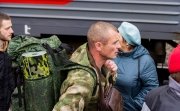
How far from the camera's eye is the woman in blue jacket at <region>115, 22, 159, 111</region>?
3973 millimetres

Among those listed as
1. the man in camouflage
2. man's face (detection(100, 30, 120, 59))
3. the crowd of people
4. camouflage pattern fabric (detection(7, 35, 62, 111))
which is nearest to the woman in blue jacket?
the crowd of people

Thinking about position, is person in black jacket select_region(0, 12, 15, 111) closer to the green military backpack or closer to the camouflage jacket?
the green military backpack

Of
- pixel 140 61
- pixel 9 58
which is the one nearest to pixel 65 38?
pixel 140 61

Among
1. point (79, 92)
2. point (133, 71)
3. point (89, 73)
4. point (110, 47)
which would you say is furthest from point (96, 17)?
point (79, 92)

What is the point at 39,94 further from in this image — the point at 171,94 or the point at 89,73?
the point at 171,94

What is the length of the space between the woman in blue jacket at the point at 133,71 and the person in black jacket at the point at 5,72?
98 centimetres

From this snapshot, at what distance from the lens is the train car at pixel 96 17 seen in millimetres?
4910

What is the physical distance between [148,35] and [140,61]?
3.41 feet

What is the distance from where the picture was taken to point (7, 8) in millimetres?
5152

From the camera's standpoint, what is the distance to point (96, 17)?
16.5ft

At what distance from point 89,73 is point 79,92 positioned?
0.16 meters

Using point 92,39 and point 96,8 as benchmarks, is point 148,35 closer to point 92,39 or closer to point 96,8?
point 96,8

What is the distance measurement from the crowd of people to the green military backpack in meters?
0.08

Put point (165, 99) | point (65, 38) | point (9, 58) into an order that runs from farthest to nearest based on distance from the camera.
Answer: point (65, 38)
point (9, 58)
point (165, 99)
